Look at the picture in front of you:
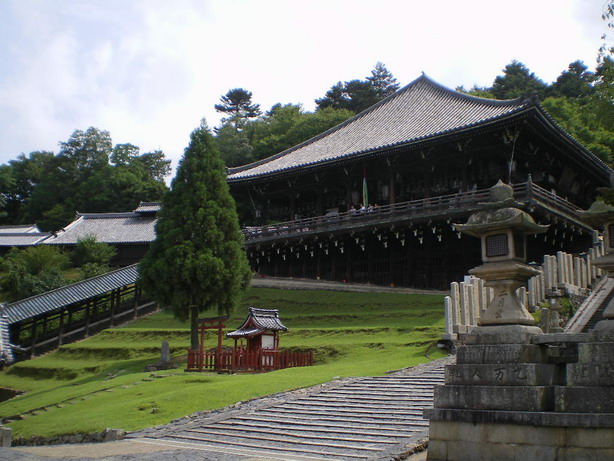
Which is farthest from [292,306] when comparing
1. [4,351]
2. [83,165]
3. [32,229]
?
[83,165]

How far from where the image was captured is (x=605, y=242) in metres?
9.33

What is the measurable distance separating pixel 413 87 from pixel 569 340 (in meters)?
37.6

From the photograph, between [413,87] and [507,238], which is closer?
[507,238]

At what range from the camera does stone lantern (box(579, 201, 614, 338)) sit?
8.50m

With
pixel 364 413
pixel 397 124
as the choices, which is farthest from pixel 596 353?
pixel 397 124

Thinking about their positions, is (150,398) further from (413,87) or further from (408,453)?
(413,87)

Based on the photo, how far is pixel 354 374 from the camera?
56.4 feet

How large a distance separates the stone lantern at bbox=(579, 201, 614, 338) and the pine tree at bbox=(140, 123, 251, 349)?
711 inches

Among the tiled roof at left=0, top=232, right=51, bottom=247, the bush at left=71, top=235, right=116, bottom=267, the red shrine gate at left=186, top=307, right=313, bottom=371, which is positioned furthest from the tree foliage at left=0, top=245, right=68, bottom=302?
the red shrine gate at left=186, top=307, right=313, bottom=371

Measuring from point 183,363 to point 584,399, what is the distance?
18490 mm

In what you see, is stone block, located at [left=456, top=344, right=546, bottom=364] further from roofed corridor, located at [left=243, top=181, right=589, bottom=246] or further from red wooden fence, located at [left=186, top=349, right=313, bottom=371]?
roofed corridor, located at [left=243, top=181, right=589, bottom=246]

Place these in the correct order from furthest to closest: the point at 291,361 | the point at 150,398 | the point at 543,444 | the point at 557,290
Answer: the point at 291,361
the point at 557,290
the point at 150,398
the point at 543,444

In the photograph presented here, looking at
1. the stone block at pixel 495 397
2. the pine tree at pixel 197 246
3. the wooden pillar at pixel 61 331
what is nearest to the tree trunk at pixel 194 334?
the pine tree at pixel 197 246

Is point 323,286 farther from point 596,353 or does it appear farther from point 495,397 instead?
point 596,353
